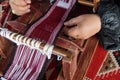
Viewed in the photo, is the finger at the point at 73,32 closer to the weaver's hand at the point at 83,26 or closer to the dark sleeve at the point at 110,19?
the weaver's hand at the point at 83,26

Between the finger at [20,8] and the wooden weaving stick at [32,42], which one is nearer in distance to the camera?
the wooden weaving stick at [32,42]

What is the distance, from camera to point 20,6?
116 cm

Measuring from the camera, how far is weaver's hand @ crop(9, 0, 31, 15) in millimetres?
1159

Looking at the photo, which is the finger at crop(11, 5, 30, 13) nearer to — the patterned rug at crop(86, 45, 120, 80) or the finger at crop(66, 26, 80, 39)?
the finger at crop(66, 26, 80, 39)

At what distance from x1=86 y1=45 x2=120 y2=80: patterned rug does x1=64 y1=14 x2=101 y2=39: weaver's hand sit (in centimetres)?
26

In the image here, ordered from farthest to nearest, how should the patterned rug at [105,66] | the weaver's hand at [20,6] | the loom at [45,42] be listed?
the patterned rug at [105,66] < the weaver's hand at [20,6] < the loom at [45,42]

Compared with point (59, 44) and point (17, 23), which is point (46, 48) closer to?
point (59, 44)

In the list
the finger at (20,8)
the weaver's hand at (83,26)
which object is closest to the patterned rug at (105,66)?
the weaver's hand at (83,26)

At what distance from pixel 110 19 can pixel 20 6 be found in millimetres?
398

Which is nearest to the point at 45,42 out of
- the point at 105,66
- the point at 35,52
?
the point at 35,52

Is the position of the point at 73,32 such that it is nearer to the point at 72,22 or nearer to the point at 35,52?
the point at 72,22

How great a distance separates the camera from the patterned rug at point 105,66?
133 centimetres

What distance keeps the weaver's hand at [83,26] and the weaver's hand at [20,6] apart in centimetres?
22

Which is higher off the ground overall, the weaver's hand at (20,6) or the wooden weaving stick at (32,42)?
the weaver's hand at (20,6)
